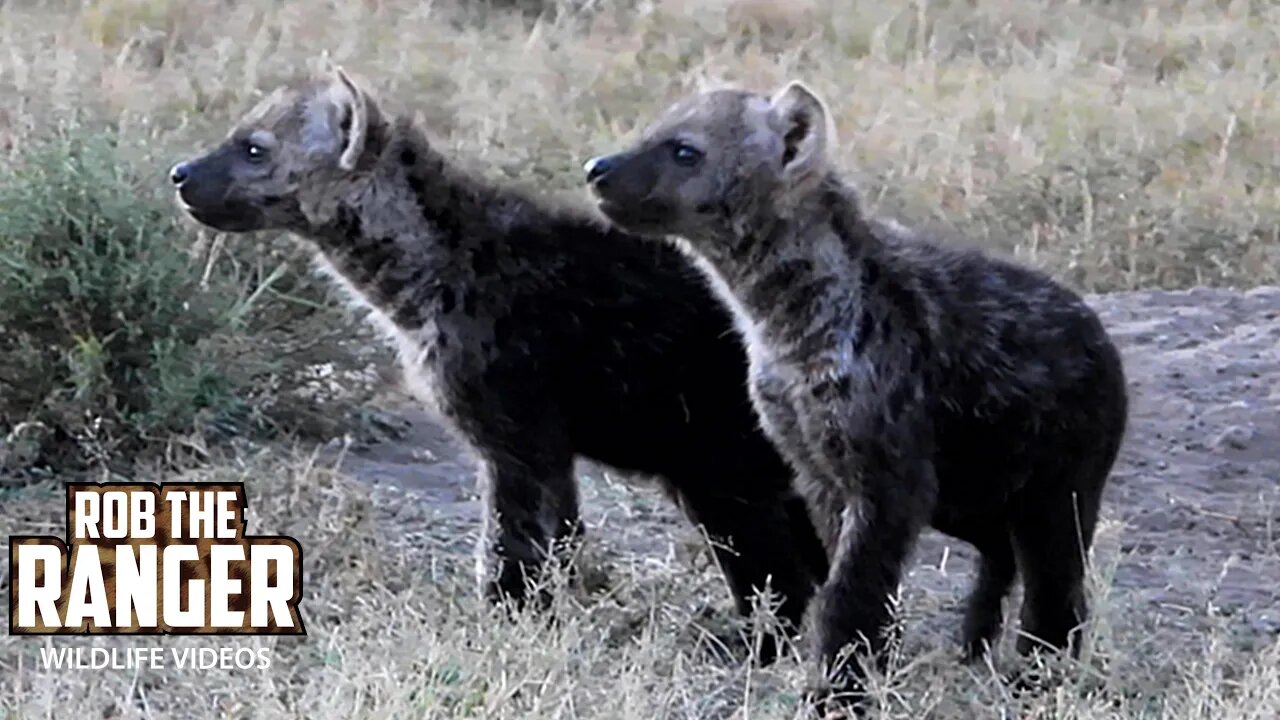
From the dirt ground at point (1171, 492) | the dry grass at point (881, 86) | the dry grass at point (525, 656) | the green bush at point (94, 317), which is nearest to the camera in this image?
the dry grass at point (525, 656)

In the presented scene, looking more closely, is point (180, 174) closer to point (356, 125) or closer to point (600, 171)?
point (356, 125)

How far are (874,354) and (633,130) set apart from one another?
590 cm

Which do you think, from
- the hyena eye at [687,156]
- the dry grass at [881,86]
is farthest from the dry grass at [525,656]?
the dry grass at [881,86]

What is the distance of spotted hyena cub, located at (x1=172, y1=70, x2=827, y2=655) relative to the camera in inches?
202

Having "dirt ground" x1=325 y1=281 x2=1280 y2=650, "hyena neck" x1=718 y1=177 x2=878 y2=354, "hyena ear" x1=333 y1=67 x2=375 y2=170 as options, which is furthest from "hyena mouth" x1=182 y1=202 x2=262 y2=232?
"hyena neck" x1=718 y1=177 x2=878 y2=354

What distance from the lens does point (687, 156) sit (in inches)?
190

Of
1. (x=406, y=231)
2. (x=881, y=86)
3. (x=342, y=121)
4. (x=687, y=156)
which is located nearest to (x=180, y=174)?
(x=342, y=121)

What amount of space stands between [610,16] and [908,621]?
334 inches

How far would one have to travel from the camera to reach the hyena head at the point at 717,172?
477 centimetres

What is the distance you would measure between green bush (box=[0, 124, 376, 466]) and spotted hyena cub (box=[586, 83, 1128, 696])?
1.77 m

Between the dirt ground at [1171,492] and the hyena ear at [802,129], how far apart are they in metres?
1.20

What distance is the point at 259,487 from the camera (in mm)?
5758

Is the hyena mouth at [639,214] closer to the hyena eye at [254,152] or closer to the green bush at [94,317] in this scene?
the hyena eye at [254,152]

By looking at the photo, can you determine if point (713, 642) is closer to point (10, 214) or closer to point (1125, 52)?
point (10, 214)
